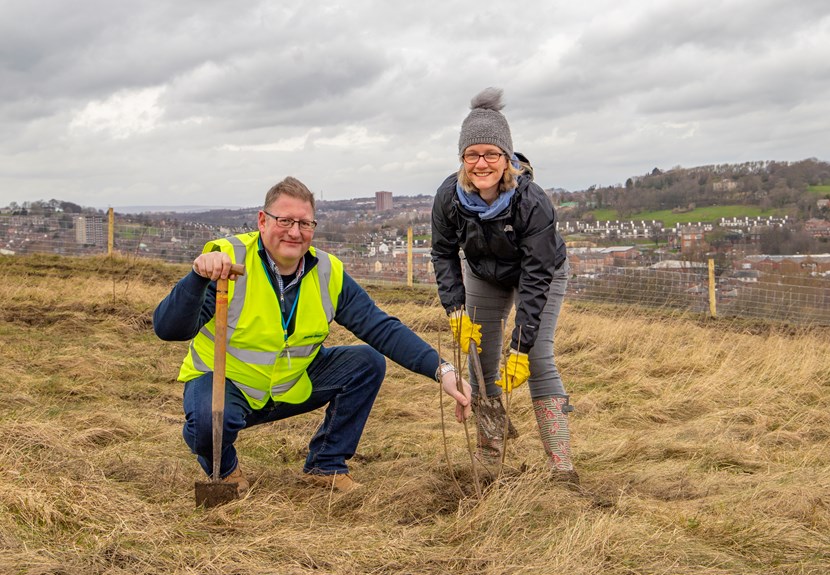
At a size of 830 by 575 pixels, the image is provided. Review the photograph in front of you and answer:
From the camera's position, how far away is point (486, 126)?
11.2 ft

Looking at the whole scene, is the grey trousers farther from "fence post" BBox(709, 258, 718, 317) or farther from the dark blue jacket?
"fence post" BBox(709, 258, 718, 317)

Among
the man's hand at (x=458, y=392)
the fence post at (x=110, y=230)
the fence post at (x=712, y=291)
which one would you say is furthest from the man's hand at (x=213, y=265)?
the fence post at (x=110, y=230)

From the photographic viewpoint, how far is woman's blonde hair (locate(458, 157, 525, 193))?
11.2 feet

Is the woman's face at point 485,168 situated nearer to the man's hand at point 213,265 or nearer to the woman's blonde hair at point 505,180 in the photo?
the woman's blonde hair at point 505,180

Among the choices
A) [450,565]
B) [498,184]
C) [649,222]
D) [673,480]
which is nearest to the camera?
[450,565]


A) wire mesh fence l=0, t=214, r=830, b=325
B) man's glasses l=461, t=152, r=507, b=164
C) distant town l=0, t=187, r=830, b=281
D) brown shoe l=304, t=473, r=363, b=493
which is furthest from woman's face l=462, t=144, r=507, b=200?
distant town l=0, t=187, r=830, b=281

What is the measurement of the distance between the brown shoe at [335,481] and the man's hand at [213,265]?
992mm

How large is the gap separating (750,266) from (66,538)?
1388cm

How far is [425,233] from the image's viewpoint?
54.4 ft

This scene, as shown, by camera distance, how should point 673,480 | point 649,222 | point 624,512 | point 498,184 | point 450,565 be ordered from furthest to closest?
1. point 649,222
2. point 673,480
3. point 498,184
4. point 624,512
5. point 450,565

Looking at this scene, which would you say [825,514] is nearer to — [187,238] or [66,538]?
[66,538]

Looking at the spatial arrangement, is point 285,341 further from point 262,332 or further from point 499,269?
point 499,269

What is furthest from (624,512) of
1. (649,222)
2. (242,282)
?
(649,222)

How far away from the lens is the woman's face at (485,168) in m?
3.41
